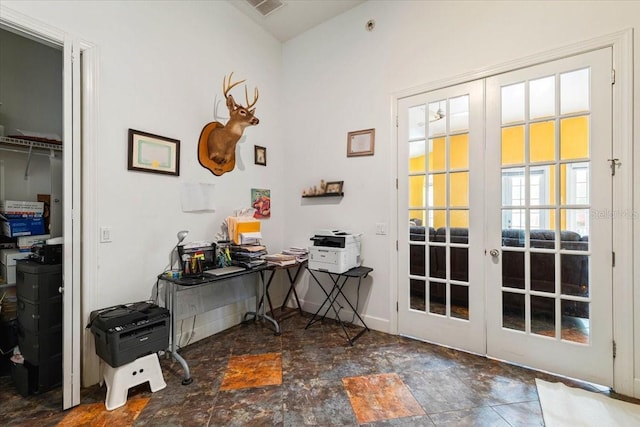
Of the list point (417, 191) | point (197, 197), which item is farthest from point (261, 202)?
point (417, 191)

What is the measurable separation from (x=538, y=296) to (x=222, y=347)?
2.78 m

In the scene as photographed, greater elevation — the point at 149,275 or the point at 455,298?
the point at 149,275

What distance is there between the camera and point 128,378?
182 centimetres

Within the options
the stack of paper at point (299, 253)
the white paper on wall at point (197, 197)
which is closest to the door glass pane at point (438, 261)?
the stack of paper at point (299, 253)

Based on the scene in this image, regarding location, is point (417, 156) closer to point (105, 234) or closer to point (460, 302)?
point (460, 302)

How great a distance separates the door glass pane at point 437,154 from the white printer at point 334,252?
1.04m

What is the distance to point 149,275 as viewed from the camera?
2.35 metres

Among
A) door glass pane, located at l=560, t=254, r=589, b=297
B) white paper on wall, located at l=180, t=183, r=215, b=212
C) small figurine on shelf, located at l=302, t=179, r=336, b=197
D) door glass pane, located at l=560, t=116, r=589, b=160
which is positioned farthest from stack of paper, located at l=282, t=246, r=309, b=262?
door glass pane, located at l=560, t=116, r=589, b=160

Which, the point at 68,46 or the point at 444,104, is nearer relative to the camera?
the point at 68,46

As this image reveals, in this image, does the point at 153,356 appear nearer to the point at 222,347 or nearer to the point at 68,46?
the point at 222,347

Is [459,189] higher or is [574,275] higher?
[459,189]

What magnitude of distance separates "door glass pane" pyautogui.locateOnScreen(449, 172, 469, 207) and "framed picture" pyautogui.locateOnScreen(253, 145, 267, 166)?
2157 mm

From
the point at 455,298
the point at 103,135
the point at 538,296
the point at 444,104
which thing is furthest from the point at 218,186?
the point at 538,296

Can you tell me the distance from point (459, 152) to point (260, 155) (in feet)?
7.29
